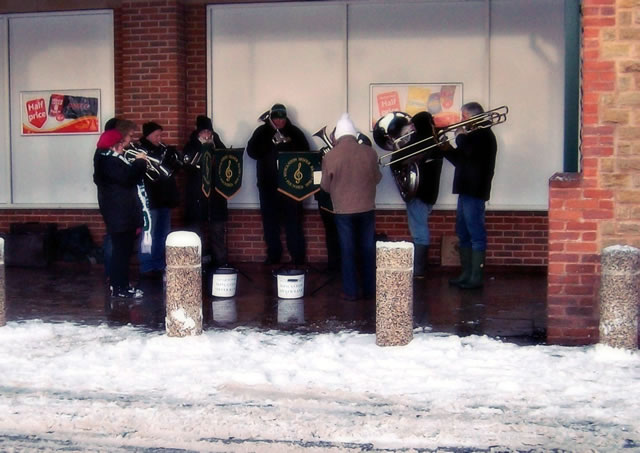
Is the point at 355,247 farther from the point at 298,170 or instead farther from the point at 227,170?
the point at 227,170

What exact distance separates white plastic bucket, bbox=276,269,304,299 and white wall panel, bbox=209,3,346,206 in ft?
9.80

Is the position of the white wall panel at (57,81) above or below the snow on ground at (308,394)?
above

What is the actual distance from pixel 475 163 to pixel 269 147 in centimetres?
301

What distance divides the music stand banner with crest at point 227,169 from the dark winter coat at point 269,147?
3.50 ft

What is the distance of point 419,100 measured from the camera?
12.9 metres

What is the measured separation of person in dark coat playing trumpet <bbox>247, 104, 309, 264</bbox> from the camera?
1249 centimetres

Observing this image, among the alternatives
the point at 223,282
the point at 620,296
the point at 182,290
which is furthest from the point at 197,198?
the point at 620,296

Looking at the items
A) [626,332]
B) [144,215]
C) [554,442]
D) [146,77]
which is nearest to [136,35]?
[146,77]

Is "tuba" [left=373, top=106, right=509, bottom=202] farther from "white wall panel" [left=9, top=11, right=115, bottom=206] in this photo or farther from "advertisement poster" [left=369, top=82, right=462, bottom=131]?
"white wall panel" [left=9, top=11, right=115, bottom=206]

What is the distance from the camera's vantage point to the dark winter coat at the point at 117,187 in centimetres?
1035

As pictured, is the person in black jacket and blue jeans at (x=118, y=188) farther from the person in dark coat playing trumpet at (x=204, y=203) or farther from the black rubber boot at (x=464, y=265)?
the black rubber boot at (x=464, y=265)

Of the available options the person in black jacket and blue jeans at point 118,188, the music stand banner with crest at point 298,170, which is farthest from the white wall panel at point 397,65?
the person in black jacket and blue jeans at point 118,188

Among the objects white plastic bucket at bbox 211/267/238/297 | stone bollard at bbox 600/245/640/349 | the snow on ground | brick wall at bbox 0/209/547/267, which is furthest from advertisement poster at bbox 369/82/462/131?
stone bollard at bbox 600/245/640/349

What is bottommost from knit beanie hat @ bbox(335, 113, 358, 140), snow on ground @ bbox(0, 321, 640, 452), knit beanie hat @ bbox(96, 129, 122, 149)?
snow on ground @ bbox(0, 321, 640, 452)
